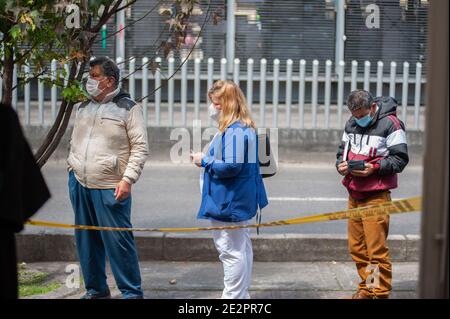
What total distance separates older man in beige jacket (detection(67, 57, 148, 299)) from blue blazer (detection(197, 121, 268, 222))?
557 mm

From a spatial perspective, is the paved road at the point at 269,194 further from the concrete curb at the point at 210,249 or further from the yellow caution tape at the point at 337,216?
the yellow caution tape at the point at 337,216

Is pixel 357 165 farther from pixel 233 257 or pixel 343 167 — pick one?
pixel 233 257

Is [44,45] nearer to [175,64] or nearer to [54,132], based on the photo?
[54,132]

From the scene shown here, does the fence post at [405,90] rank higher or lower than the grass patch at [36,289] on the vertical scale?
higher

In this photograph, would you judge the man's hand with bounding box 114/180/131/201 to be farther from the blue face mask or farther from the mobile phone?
the blue face mask

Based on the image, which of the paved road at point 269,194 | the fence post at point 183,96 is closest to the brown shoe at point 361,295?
the paved road at point 269,194

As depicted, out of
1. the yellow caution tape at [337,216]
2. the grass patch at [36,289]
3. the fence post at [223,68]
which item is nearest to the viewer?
the yellow caution tape at [337,216]

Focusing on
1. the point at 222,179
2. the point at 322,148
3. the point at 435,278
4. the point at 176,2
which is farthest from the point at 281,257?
the point at 322,148

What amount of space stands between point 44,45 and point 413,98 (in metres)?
9.60

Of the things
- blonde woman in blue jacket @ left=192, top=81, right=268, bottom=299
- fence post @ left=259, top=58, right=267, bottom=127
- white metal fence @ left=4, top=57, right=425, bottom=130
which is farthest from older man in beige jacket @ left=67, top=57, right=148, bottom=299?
fence post @ left=259, top=58, right=267, bottom=127

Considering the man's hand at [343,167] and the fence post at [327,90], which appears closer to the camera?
the man's hand at [343,167]

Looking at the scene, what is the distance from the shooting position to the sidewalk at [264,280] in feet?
24.2

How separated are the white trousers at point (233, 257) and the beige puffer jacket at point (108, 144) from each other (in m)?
0.77

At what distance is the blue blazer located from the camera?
6574 mm
